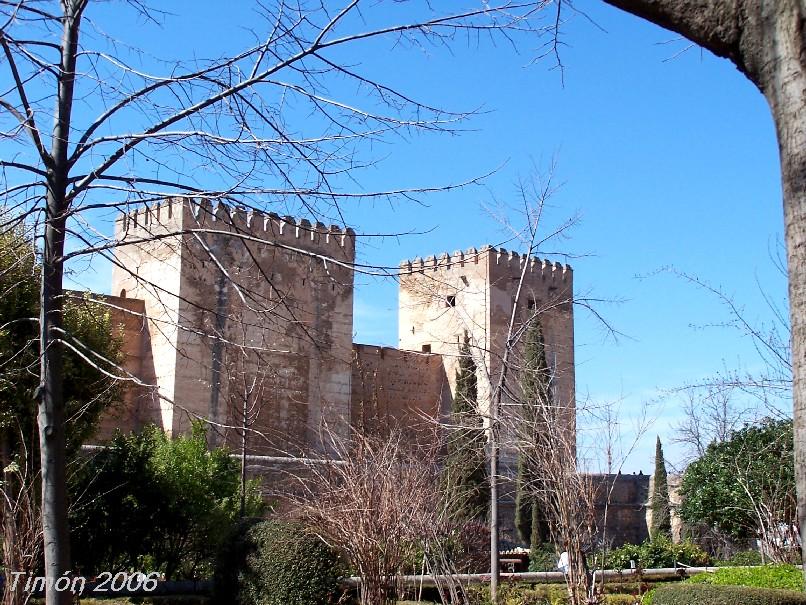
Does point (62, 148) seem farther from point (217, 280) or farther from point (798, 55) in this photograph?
point (217, 280)

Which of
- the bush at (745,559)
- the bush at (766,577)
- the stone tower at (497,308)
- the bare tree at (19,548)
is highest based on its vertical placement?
the stone tower at (497,308)

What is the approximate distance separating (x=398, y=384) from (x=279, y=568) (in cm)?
1814

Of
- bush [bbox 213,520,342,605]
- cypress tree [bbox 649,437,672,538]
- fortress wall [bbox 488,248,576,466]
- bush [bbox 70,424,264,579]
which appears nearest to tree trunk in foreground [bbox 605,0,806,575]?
bush [bbox 213,520,342,605]

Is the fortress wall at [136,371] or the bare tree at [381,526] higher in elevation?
the fortress wall at [136,371]

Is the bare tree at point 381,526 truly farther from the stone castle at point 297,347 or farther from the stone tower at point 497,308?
the stone tower at point 497,308

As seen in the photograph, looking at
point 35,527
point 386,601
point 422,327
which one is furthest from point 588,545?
point 422,327

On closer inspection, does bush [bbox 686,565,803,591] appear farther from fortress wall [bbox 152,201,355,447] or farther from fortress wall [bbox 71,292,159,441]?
fortress wall [bbox 71,292,159,441]

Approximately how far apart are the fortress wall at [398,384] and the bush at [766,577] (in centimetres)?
1514

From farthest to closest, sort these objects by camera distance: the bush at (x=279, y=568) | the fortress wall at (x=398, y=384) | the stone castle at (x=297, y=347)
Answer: the fortress wall at (x=398, y=384), the stone castle at (x=297, y=347), the bush at (x=279, y=568)

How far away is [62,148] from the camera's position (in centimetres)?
381

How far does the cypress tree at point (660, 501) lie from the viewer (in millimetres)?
25000

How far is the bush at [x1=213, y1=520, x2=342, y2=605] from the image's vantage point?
8.78 m

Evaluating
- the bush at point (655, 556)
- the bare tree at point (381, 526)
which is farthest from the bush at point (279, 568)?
the bush at point (655, 556)

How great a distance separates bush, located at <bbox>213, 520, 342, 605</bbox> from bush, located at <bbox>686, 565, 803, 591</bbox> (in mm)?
3854
